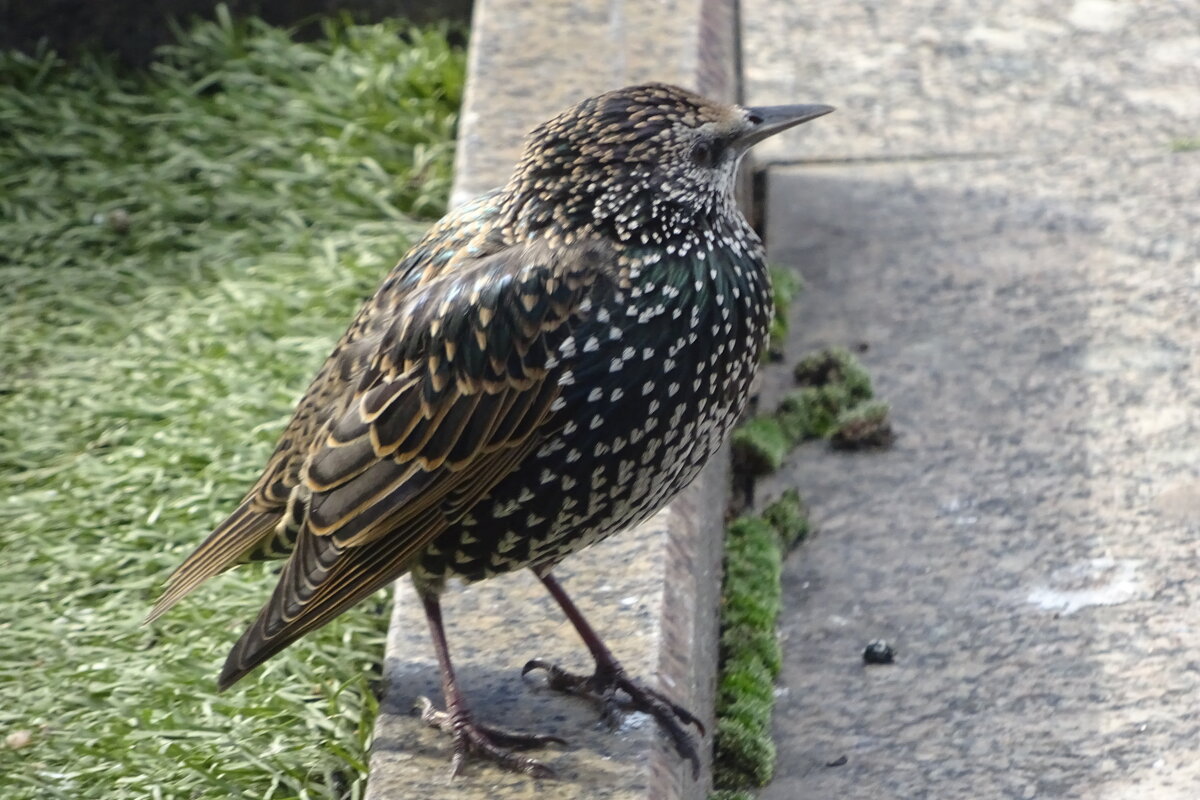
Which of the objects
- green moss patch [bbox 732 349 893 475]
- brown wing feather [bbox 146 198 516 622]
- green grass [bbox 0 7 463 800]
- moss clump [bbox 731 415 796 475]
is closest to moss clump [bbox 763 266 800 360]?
green moss patch [bbox 732 349 893 475]

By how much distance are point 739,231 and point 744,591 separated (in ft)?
3.43

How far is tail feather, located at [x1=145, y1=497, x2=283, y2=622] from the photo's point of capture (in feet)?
10.9

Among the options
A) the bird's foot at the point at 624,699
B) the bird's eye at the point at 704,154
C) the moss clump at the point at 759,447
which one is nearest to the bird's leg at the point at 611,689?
the bird's foot at the point at 624,699

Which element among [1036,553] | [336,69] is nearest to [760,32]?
[336,69]

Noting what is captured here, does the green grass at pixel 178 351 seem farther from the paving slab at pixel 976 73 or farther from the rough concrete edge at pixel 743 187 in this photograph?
the paving slab at pixel 976 73

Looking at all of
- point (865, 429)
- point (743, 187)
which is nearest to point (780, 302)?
point (743, 187)

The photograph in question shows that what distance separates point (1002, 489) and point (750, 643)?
854mm

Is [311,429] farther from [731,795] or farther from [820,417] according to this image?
[820,417]

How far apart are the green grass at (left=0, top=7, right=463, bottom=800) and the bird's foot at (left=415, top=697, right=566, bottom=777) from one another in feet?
1.42

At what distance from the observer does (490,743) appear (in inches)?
121

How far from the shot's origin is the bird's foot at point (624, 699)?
10.4 feet

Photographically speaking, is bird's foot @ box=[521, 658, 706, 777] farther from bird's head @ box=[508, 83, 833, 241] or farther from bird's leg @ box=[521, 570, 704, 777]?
bird's head @ box=[508, 83, 833, 241]

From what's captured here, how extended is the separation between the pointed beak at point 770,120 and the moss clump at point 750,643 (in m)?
1.18

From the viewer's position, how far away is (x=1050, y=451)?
14.1ft
